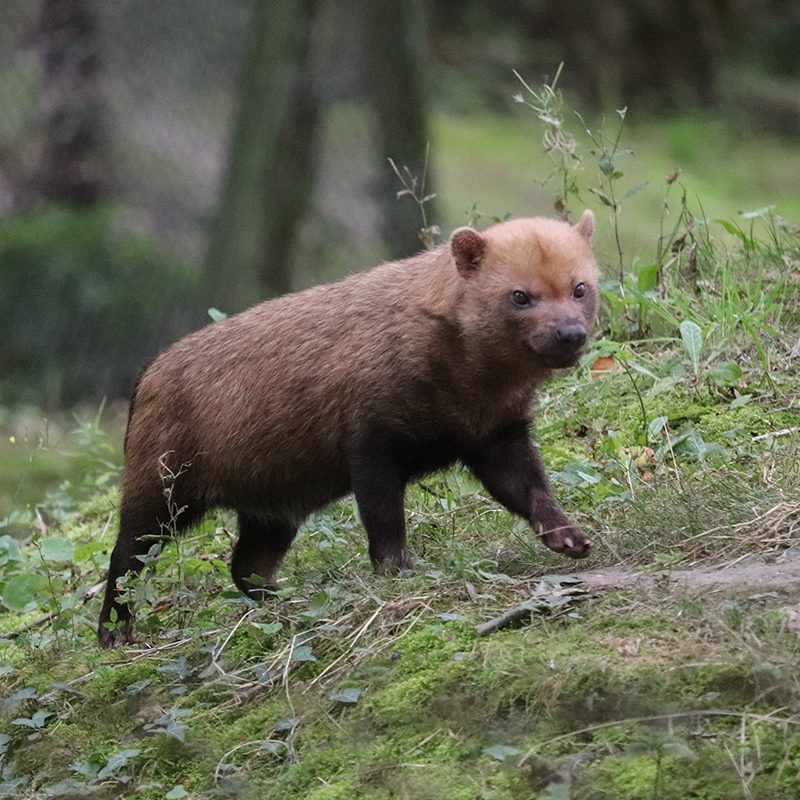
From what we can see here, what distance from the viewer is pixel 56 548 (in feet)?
21.0

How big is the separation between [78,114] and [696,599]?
1029 centimetres

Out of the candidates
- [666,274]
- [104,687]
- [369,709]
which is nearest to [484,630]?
[369,709]

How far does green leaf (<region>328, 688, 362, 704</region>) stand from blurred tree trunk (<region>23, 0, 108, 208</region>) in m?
9.69

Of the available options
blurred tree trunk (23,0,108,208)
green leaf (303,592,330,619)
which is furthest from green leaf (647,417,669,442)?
blurred tree trunk (23,0,108,208)

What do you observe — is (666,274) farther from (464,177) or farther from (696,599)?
(464,177)

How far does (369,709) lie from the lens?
14.0 feet

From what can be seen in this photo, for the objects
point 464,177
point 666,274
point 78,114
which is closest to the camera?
point 666,274

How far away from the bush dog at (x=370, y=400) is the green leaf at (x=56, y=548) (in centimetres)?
57

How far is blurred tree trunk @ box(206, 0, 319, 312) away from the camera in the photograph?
10656mm

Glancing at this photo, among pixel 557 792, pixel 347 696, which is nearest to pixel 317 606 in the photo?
pixel 347 696

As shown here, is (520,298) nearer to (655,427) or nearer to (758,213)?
(655,427)

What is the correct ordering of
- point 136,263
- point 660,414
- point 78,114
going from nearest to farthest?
point 660,414 < point 136,263 < point 78,114

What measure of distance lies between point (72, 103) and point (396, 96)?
3817 millimetres

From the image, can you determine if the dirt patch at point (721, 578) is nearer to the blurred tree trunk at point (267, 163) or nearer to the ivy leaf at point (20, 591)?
the ivy leaf at point (20, 591)
